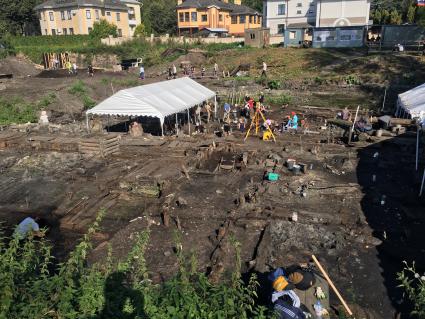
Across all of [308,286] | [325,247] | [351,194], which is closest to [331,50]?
[351,194]

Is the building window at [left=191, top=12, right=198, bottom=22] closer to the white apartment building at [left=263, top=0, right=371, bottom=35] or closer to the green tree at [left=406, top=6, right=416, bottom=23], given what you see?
the white apartment building at [left=263, top=0, right=371, bottom=35]

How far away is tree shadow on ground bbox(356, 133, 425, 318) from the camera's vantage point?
9.70 metres

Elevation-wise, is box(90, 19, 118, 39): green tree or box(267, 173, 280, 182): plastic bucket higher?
box(90, 19, 118, 39): green tree

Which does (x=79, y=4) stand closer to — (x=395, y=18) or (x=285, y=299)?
(x=395, y=18)

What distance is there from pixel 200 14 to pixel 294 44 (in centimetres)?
2576

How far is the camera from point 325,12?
53406mm

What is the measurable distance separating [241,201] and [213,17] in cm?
6474

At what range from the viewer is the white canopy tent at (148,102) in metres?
19.5

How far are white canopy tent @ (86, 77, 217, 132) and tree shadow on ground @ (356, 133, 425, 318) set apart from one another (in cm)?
1022

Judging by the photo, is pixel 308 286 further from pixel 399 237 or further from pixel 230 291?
pixel 399 237

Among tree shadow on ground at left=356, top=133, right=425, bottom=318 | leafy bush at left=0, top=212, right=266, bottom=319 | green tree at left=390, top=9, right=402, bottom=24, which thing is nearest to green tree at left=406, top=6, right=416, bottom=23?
green tree at left=390, top=9, right=402, bottom=24

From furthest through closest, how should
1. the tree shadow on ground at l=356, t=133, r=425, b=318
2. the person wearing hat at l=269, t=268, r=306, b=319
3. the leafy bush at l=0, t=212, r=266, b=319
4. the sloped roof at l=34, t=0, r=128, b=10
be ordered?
the sloped roof at l=34, t=0, r=128, b=10 → the tree shadow on ground at l=356, t=133, r=425, b=318 → the person wearing hat at l=269, t=268, r=306, b=319 → the leafy bush at l=0, t=212, r=266, b=319

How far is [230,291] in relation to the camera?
586 centimetres

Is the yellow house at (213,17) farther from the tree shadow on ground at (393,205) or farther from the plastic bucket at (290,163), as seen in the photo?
the plastic bucket at (290,163)
